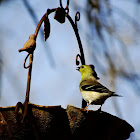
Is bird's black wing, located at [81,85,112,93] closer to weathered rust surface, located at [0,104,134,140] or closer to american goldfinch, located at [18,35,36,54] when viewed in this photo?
weathered rust surface, located at [0,104,134,140]

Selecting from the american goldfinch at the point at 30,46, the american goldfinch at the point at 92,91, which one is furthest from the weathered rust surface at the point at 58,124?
Answer: the american goldfinch at the point at 92,91

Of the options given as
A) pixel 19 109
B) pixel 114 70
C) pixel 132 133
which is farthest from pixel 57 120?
pixel 114 70

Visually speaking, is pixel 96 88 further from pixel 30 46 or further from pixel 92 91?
pixel 30 46

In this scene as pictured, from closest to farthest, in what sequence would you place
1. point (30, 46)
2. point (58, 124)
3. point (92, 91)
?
point (58, 124) → point (30, 46) → point (92, 91)

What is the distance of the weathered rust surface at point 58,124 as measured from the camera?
1.54m

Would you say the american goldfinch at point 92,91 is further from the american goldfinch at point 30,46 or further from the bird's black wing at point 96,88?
the american goldfinch at point 30,46

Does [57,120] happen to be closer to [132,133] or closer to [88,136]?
[88,136]

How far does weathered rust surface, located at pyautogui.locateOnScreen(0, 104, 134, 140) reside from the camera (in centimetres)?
154

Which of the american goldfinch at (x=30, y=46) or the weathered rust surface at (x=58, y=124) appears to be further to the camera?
the american goldfinch at (x=30, y=46)

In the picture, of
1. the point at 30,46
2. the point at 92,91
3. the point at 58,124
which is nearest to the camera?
the point at 58,124

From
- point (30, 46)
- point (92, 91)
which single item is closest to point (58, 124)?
point (30, 46)

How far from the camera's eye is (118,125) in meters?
1.75

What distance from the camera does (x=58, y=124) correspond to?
1.62 metres

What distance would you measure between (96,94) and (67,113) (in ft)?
2.21
